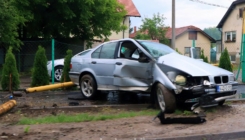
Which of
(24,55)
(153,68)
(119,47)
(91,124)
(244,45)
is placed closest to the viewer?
(91,124)

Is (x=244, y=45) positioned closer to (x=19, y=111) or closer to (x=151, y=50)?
(x=151, y=50)

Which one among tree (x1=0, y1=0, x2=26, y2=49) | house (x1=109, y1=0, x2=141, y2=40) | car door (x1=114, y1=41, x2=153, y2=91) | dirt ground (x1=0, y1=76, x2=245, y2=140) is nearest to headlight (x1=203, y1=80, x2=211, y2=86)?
dirt ground (x1=0, y1=76, x2=245, y2=140)

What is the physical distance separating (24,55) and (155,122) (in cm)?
1544

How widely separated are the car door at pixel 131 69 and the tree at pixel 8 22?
11.3 metres

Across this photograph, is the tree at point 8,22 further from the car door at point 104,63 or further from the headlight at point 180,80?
the headlight at point 180,80

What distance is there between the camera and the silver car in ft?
25.0

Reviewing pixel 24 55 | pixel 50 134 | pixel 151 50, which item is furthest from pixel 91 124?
pixel 24 55

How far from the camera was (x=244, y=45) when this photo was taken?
14148mm

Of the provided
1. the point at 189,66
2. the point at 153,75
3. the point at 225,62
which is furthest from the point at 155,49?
the point at 225,62

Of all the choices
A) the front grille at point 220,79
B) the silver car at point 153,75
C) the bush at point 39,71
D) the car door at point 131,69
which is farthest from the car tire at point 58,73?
the front grille at point 220,79

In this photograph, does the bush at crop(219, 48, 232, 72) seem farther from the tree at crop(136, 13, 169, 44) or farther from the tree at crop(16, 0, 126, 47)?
the tree at crop(136, 13, 169, 44)

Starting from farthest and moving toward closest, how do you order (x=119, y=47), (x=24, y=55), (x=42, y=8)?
(x=42, y=8), (x=24, y=55), (x=119, y=47)

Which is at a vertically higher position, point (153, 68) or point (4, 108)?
point (153, 68)

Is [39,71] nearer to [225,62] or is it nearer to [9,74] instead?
[9,74]
